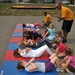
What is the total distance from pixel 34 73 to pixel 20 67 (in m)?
0.46

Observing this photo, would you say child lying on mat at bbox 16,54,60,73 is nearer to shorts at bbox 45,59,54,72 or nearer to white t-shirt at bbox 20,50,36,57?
shorts at bbox 45,59,54,72

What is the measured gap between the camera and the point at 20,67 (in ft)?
20.0

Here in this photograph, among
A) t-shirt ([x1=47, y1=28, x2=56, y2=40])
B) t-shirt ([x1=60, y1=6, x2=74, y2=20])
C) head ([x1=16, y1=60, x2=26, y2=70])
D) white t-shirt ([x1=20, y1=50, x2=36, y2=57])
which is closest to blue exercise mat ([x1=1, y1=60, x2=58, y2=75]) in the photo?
head ([x1=16, y1=60, x2=26, y2=70])

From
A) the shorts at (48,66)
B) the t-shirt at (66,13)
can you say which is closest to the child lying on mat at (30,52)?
the shorts at (48,66)

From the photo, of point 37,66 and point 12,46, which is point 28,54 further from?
point 12,46

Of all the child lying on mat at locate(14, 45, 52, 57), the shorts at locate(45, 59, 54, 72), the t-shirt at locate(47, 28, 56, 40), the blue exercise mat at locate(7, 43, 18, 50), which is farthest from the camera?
the t-shirt at locate(47, 28, 56, 40)

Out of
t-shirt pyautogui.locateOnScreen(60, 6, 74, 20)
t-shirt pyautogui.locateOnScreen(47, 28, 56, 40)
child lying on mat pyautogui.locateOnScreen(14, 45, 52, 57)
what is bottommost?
t-shirt pyautogui.locateOnScreen(47, 28, 56, 40)

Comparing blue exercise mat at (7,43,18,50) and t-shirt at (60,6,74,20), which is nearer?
blue exercise mat at (7,43,18,50)

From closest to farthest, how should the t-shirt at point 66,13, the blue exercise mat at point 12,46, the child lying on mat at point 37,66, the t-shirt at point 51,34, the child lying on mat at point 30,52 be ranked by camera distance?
the child lying on mat at point 37,66 < the child lying on mat at point 30,52 < the blue exercise mat at point 12,46 < the t-shirt at point 66,13 < the t-shirt at point 51,34

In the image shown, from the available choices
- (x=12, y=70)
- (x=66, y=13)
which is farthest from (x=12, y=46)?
(x=66, y=13)

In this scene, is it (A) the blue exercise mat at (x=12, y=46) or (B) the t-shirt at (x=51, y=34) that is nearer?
(A) the blue exercise mat at (x=12, y=46)

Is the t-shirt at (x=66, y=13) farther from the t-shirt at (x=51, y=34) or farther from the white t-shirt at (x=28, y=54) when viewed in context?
the white t-shirt at (x=28, y=54)

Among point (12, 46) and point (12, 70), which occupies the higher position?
point (12, 70)

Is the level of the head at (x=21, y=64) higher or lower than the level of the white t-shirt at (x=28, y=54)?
higher
